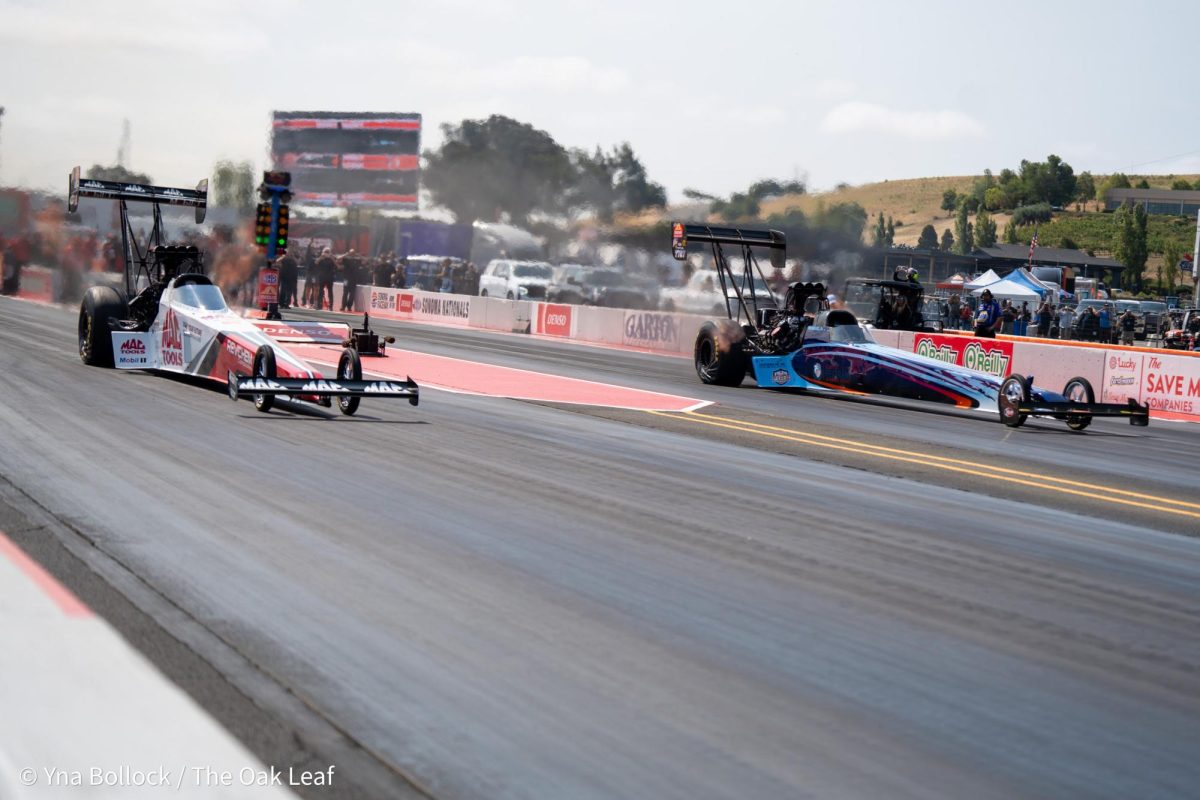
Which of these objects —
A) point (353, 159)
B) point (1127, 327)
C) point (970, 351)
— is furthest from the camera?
point (353, 159)

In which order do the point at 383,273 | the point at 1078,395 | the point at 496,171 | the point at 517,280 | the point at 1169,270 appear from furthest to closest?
1. the point at 1169,270
2. the point at 496,171
3. the point at 517,280
4. the point at 383,273
5. the point at 1078,395

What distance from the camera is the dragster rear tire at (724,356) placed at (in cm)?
2067

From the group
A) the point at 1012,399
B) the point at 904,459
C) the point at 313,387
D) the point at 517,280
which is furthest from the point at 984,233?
the point at 313,387

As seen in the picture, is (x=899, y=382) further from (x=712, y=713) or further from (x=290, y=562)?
(x=712, y=713)

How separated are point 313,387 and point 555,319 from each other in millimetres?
25585

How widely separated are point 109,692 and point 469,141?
6755 centimetres

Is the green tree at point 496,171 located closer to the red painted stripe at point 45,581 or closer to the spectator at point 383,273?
the spectator at point 383,273

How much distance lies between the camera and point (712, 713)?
485cm

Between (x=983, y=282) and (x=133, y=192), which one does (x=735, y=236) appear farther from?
(x=983, y=282)

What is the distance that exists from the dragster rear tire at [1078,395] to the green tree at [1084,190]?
481 feet

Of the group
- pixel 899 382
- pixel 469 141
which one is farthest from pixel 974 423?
pixel 469 141

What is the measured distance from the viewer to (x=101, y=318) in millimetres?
17328

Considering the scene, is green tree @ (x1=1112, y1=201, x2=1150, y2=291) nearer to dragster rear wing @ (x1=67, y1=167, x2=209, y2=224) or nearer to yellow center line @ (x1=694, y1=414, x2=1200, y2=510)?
dragster rear wing @ (x1=67, y1=167, x2=209, y2=224)

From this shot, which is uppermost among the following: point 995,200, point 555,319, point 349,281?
point 995,200
